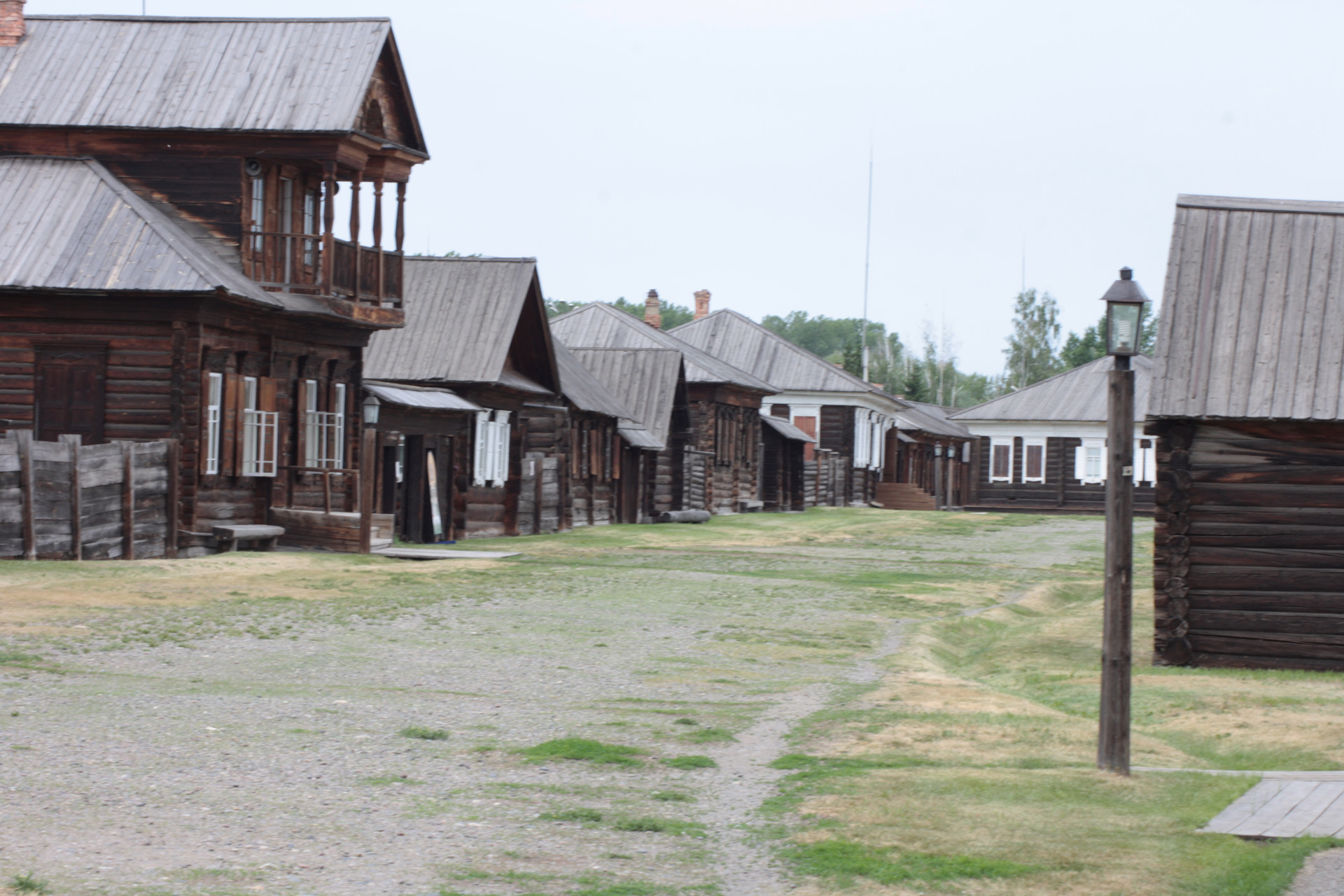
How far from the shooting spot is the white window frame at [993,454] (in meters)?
70.1

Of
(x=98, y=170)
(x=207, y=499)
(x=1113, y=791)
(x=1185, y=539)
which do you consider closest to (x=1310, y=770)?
(x=1113, y=791)

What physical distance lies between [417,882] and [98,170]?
2076 cm

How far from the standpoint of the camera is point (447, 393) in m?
31.4

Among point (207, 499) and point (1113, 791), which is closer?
point (1113, 791)

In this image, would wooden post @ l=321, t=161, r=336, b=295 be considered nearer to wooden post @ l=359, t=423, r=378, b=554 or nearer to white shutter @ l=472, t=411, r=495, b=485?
wooden post @ l=359, t=423, r=378, b=554

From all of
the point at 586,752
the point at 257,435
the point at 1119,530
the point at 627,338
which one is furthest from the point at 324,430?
the point at 627,338

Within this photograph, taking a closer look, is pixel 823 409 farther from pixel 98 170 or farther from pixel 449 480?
pixel 98 170

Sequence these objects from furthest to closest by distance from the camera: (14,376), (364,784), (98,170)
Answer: (98,170), (14,376), (364,784)

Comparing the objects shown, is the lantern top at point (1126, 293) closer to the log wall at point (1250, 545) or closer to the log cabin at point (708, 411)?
the log wall at point (1250, 545)

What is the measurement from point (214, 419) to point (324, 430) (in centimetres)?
397

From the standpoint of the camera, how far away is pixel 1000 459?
70500 millimetres

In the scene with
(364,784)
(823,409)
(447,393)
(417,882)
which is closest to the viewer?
(417,882)

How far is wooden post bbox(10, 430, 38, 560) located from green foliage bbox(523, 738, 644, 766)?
474 inches

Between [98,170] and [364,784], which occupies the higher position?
[98,170]
